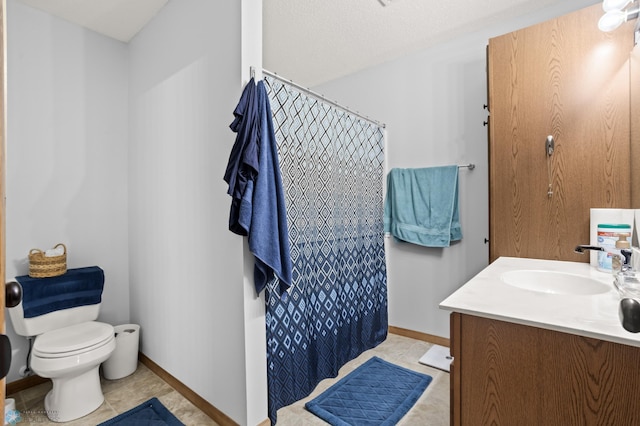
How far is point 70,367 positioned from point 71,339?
0.58 feet

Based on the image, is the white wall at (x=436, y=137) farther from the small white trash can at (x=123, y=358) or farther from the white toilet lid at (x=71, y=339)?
the white toilet lid at (x=71, y=339)

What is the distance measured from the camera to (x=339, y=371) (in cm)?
218

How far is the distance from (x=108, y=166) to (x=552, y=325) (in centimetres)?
286

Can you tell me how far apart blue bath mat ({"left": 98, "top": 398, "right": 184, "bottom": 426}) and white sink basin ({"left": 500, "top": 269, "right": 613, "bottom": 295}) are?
1.87 meters

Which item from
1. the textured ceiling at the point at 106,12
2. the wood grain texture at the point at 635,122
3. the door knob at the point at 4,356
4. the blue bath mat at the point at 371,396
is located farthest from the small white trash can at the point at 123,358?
the wood grain texture at the point at 635,122

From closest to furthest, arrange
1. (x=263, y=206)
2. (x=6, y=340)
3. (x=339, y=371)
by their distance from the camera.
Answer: (x=6, y=340) → (x=263, y=206) → (x=339, y=371)

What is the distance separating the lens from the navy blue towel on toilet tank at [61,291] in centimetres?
183

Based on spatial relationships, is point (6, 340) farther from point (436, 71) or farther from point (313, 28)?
point (436, 71)

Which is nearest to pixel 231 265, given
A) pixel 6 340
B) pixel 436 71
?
pixel 6 340

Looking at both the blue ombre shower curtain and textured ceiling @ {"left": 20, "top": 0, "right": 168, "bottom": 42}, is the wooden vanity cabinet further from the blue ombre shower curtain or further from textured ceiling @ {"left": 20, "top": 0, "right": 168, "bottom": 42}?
textured ceiling @ {"left": 20, "top": 0, "right": 168, "bottom": 42}

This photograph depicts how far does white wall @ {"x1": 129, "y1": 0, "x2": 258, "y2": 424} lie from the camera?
158cm

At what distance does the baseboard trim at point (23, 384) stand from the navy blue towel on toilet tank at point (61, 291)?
55 centimetres

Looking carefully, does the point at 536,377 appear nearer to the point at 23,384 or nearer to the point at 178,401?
the point at 178,401

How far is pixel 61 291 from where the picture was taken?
1.94 meters
